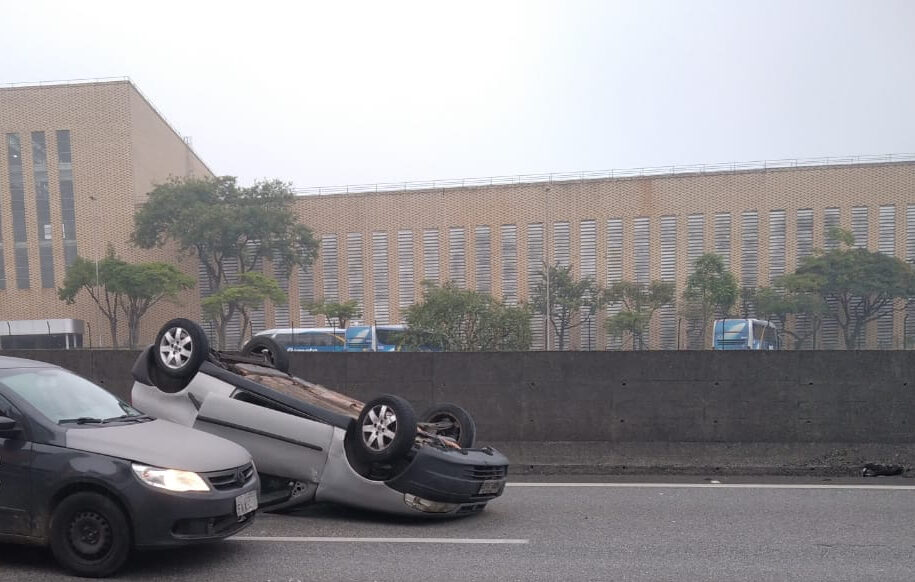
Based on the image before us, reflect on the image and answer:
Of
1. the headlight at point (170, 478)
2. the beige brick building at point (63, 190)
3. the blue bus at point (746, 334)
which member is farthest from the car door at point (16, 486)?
the beige brick building at point (63, 190)

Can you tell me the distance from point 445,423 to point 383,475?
5.10 ft

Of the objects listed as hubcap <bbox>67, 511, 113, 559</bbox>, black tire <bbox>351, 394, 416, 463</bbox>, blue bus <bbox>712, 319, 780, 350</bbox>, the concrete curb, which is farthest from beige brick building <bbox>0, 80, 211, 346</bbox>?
hubcap <bbox>67, 511, 113, 559</bbox>

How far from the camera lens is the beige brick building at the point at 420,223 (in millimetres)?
43719

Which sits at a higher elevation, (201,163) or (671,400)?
(201,163)

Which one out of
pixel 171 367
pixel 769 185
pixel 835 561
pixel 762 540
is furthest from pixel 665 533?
pixel 769 185

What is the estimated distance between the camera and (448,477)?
6992 millimetres

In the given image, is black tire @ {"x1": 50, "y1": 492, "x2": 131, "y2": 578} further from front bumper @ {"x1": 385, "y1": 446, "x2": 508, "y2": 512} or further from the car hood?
front bumper @ {"x1": 385, "y1": 446, "x2": 508, "y2": 512}

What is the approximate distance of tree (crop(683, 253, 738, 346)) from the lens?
4059cm

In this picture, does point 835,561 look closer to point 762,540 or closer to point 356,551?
point 762,540

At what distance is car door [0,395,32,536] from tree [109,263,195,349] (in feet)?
125

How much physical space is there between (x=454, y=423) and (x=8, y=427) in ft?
14.0

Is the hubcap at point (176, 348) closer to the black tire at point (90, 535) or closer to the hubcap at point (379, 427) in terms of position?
the hubcap at point (379, 427)

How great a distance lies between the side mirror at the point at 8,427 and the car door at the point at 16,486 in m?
0.02

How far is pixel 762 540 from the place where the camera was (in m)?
6.77
